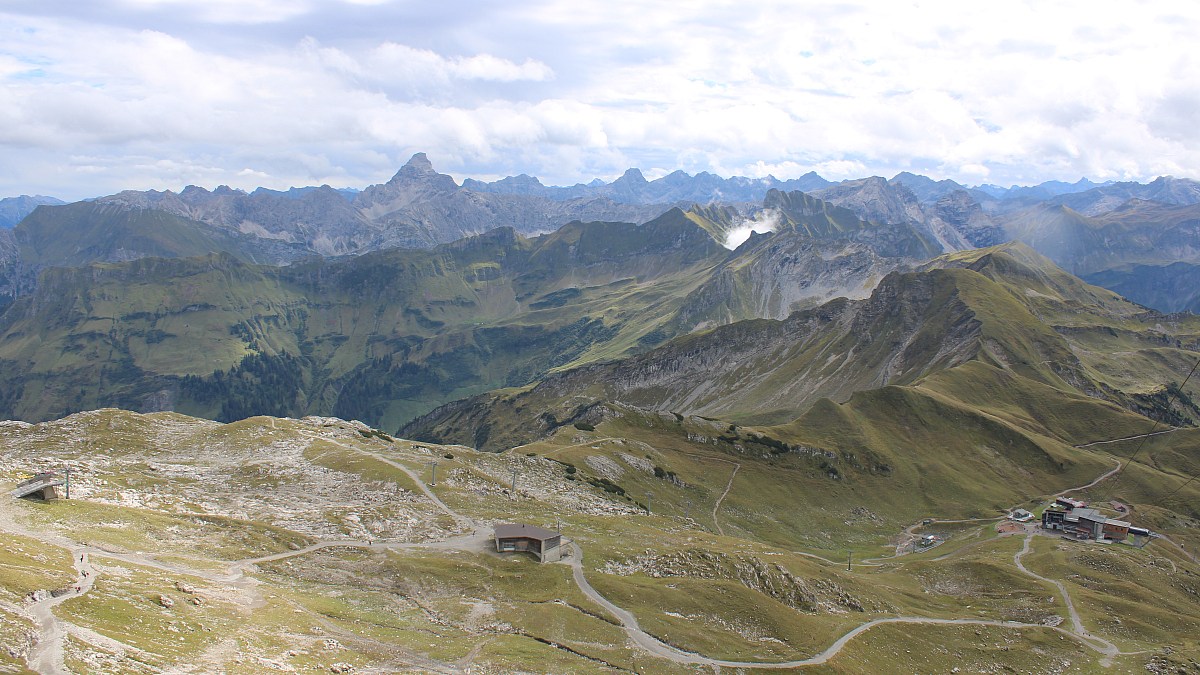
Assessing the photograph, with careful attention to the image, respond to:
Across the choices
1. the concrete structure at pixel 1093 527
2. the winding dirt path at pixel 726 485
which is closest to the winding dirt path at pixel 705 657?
the winding dirt path at pixel 726 485

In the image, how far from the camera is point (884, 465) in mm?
194500

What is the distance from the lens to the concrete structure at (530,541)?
88250 mm

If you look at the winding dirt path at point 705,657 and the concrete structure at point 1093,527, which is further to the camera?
the concrete structure at point 1093,527

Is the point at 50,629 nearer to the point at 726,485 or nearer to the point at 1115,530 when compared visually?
the point at 726,485

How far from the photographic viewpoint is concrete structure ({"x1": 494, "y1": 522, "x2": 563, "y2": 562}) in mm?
88250

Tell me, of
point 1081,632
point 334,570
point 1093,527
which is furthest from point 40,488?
point 1093,527

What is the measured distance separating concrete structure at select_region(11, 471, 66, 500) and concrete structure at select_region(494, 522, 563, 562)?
52613 millimetres

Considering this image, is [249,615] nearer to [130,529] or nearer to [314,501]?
[130,529]

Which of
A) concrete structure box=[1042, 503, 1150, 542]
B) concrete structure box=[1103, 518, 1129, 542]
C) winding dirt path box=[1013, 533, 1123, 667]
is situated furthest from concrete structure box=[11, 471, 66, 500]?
concrete structure box=[1103, 518, 1129, 542]

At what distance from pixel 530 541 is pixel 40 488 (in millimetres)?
57956

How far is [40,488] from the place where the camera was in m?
83.9

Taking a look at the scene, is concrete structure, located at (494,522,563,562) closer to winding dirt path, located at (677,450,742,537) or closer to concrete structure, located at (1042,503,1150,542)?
winding dirt path, located at (677,450,742,537)

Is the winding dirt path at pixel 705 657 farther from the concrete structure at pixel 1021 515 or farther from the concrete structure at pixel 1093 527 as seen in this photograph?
the concrete structure at pixel 1021 515

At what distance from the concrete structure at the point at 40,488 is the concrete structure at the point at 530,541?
5261 centimetres
